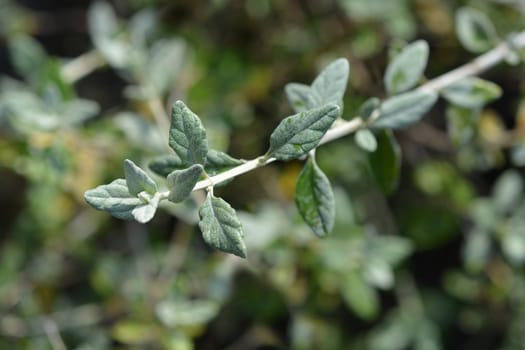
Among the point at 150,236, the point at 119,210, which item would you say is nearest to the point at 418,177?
the point at 150,236

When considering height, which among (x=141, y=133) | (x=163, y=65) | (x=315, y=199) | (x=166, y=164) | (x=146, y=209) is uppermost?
(x=163, y=65)

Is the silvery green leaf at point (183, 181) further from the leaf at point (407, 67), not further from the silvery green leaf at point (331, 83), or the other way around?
the leaf at point (407, 67)

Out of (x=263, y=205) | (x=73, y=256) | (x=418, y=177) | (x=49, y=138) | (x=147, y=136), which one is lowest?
(x=418, y=177)

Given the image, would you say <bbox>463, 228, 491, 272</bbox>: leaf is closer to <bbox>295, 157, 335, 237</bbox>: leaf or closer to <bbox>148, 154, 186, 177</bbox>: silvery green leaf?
<bbox>295, 157, 335, 237</bbox>: leaf

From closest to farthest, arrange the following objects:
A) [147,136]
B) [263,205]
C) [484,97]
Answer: [484,97]
[147,136]
[263,205]

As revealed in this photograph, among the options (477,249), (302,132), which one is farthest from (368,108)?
(477,249)

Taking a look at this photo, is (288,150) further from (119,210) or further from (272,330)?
(272,330)

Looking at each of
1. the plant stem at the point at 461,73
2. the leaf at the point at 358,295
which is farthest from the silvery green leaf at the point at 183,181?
the leaf at the point at 358,295

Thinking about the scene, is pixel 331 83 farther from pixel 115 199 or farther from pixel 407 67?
pixel 115 199
